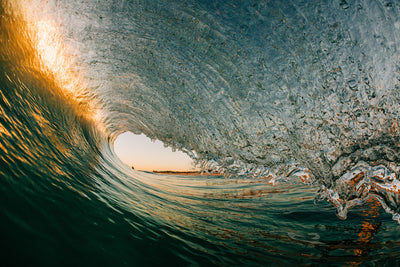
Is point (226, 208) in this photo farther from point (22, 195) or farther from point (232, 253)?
point (22, 195)

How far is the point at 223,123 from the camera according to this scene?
14.2 feet

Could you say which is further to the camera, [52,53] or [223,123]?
[223,123]

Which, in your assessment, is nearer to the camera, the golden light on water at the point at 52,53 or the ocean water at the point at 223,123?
the ocean water at the point at 223,123

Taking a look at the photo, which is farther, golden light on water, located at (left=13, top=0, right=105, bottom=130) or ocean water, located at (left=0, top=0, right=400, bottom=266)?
golden light on water, located at (left=13, top=0, right=105, bottom=130)

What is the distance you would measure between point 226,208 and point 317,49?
7.35 feet

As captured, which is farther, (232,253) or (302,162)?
(302,162)

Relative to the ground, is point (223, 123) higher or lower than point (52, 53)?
higher

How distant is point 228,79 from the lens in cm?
368

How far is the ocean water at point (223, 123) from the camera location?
4.95 feet

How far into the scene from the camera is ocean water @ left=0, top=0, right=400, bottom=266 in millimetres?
1508

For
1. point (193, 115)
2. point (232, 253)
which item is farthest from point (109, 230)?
point (193, 115)

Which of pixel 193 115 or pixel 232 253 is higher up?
pixel 193 115

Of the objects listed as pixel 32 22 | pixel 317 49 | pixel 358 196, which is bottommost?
pixel 358 196

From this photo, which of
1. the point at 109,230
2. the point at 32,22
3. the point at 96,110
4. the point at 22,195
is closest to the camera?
the point at 22,195
